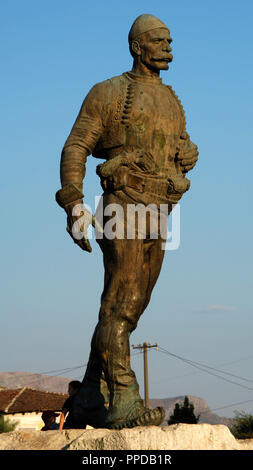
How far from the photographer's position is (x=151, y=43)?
8.62 meters

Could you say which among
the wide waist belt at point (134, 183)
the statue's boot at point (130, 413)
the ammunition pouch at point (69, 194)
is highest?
the wide waist belt at point (134, 183)

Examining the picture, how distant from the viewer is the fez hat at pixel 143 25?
8.63 meters

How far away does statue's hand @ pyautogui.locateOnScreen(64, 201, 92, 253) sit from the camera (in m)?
8.09

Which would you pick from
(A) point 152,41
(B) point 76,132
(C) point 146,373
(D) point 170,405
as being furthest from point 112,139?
(D) point 170,405

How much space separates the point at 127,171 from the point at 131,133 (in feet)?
1.30

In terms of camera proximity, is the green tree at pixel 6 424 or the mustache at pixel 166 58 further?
the green tree at pixel 6 424

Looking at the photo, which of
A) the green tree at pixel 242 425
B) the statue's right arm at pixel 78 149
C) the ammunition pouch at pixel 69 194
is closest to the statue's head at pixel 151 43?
the statue's right arm at pixel 78 149

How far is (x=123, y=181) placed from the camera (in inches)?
325

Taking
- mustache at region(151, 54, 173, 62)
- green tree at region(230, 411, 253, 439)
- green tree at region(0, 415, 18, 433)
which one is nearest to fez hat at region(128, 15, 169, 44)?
mustache at region(151, 54, 173, 62)

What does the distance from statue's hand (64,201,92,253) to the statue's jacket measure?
425 mm

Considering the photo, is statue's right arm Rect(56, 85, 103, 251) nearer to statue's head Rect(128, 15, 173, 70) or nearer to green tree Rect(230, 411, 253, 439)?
statue's head Rect(128, 15, 173, 70)

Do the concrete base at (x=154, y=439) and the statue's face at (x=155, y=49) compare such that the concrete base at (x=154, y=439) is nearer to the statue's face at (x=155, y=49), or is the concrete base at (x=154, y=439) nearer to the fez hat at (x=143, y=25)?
the statue's face at (x=155, y=49)

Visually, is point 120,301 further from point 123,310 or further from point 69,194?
point 69,194
